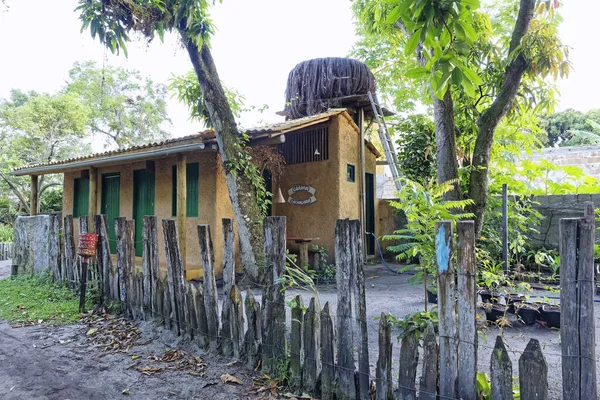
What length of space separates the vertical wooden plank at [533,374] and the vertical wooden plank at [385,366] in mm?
757

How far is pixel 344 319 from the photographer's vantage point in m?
2.65

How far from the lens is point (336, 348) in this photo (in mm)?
2764

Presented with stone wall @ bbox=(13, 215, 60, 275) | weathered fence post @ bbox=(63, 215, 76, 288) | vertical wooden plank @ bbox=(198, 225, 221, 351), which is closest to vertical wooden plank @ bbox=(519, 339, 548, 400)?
vertical wooden plank @ bbox=(198, 225, 221, 351)

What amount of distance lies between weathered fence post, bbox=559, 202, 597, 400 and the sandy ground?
1.80 feet

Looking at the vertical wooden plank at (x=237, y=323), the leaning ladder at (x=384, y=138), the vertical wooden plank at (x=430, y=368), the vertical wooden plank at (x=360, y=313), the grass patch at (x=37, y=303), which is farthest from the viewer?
the leaning ladder at (x=384, y=138)

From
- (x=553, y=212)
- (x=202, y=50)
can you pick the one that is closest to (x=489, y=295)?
(x=553, y=212)

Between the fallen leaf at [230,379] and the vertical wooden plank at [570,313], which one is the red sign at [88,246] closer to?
the fallen leaf at [230,379]

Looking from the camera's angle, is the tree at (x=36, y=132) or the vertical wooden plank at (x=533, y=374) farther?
the tree at (x=36, y=132)

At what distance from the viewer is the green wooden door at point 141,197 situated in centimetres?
927

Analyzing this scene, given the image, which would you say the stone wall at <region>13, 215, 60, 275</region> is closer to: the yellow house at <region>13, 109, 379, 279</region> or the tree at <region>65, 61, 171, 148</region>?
the yellow house at <region>13, 109, 379, 279</region>

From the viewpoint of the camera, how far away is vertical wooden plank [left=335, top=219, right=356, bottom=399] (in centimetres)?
261

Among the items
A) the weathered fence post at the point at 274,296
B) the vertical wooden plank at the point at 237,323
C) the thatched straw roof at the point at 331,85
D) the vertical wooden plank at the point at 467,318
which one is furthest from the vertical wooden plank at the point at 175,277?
the thatched straw roof at the point at 331,85

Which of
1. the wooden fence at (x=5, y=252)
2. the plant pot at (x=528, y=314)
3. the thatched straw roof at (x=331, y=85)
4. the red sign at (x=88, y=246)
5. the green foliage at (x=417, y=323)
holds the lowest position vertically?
the wooden fence at (x=5, y=252)

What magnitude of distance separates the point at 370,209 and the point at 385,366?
27.1 ft
